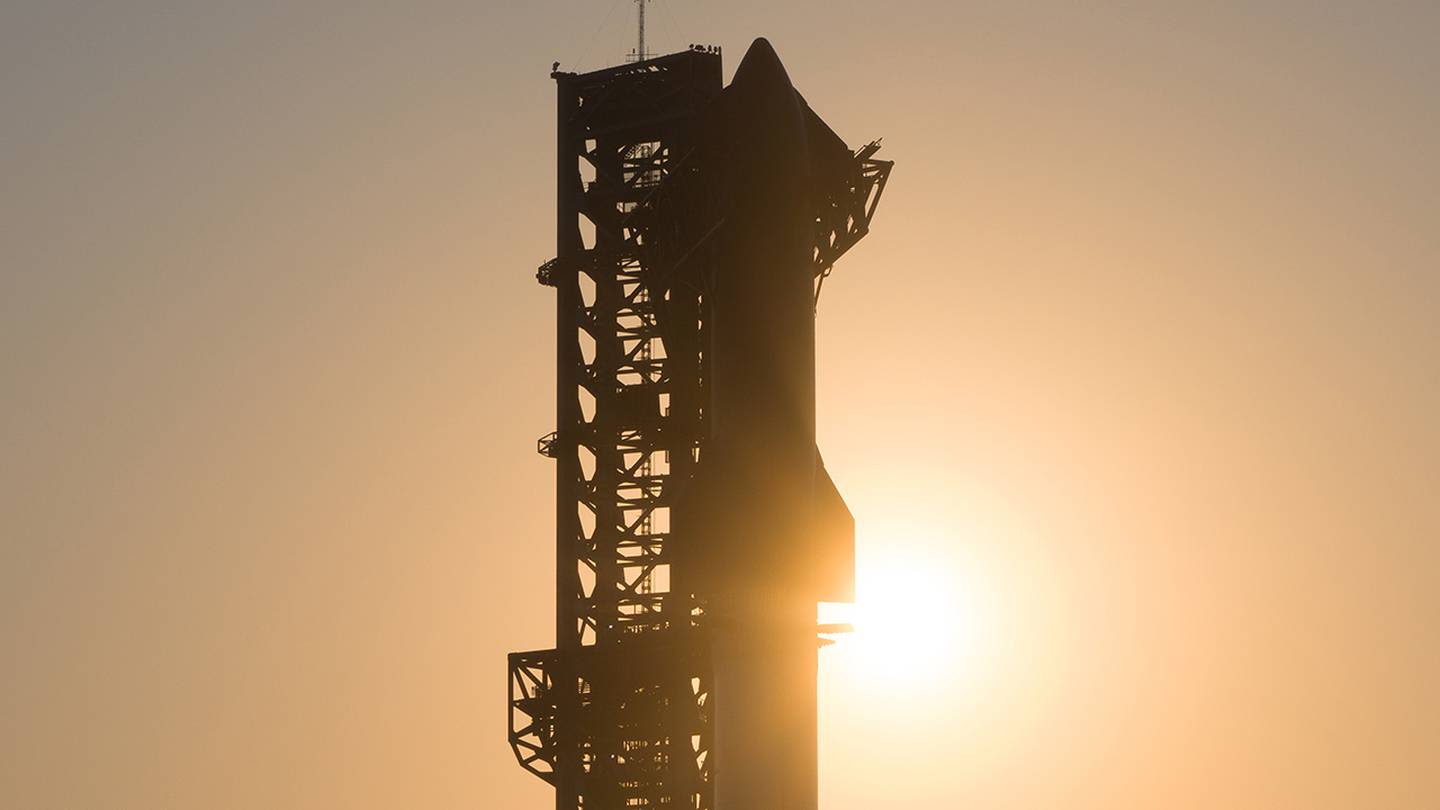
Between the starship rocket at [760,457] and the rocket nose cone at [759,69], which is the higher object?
the rocket nose cone at [759,69]

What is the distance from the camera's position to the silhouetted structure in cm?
11575

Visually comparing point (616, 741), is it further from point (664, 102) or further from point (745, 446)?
point (664, 102)

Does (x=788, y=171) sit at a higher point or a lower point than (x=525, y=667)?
higher

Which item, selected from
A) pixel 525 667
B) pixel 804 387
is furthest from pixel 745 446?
pixel 525 667

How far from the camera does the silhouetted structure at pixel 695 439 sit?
116 meters

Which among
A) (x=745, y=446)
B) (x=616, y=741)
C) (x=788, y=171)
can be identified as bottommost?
(x=616, y=741)

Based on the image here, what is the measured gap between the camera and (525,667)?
12012 centimetres

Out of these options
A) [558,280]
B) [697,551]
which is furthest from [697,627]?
[558,280]

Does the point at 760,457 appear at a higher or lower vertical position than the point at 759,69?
lower

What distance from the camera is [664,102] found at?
4769 inches

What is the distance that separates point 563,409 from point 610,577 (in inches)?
206

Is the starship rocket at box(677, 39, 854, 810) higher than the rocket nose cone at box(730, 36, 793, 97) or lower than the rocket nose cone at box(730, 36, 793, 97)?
lower

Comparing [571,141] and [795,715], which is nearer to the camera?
[795,715]

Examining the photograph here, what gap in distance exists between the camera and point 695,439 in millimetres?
119312
